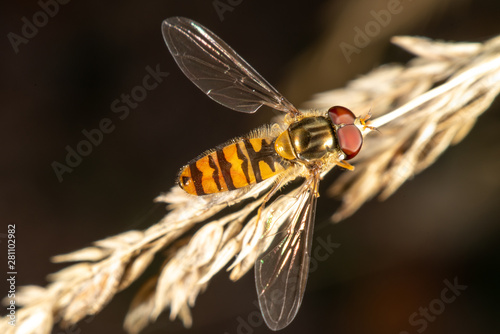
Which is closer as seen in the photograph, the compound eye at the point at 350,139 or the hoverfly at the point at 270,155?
the hoverfly at the point at 270,155

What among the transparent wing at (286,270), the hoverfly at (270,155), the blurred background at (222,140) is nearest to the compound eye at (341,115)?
the hoverfly at (270,155)

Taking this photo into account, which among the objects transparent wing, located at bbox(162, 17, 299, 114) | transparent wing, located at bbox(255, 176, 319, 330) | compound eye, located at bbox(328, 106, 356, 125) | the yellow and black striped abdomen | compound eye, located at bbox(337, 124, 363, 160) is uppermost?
transparent wing, located at bbox(162, 17, 299, 114)

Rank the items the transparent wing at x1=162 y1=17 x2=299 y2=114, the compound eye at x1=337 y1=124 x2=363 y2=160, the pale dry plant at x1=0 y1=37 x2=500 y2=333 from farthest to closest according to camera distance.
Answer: the transparent wing at x1=162 y1=17 x2=299 y2=114
the compound eye at x1=337 y1=124 x2=363 y2=160
the pale dry plant at x1=0 y1=37 x2=500 y2=333

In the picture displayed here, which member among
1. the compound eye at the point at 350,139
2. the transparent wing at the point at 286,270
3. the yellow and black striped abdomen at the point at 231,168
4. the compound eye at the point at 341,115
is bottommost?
the transparent wing at the point at 286,270

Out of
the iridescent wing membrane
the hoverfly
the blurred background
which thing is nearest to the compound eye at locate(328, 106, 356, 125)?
the hoverfly

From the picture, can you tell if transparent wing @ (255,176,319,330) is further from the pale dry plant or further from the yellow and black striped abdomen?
the yellow and black striped abdomen

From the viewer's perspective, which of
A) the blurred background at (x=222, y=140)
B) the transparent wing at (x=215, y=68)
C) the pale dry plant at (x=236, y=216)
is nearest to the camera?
the pale dry plant at (x=236, y=216)

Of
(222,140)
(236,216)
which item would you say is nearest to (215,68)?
(236,216)

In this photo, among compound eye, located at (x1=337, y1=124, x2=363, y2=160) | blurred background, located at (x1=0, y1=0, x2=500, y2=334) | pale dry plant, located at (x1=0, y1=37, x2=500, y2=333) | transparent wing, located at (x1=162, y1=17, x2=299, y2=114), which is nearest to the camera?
pale dry plant, located at (x1=0, y1=37, x2=500, y2=333)

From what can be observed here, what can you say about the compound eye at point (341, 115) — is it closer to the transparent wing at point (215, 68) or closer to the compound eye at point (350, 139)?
the compound eye at point (350, 139)
